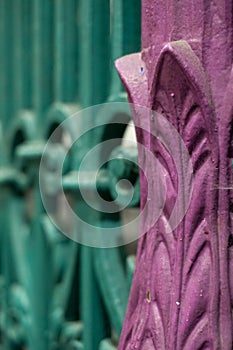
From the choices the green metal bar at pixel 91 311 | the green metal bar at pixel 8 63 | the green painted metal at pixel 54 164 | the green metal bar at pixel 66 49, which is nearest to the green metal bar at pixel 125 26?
the green painted metal at pixel 54 164

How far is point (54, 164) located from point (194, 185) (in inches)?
34.5

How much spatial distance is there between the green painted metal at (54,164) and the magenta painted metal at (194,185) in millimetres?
380

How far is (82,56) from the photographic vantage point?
1682mm

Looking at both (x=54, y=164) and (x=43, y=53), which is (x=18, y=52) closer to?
(x=43, y=53)

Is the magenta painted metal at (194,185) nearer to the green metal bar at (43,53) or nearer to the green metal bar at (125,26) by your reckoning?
the green metal bar at (125,26)

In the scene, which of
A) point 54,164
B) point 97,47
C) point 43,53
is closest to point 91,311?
point 54,164

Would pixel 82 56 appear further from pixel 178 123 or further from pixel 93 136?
pixel 178 123

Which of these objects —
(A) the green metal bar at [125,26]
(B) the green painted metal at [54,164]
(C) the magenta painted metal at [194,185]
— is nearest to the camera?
(C) the magenta painted metal at [194,185]

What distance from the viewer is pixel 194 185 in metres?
0.95

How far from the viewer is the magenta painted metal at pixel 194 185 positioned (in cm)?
91

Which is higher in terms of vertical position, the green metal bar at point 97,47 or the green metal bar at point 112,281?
the green metal bar at point 97,47

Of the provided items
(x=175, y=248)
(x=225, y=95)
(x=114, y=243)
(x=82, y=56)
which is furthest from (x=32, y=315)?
(x=225, y=95)

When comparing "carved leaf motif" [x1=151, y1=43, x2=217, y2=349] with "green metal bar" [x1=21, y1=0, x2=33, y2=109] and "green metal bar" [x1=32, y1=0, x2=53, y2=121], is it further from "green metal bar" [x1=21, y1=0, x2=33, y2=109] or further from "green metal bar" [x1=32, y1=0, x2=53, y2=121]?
"green metal bar" [x1=21, y1=0, x2=33, y2=109]

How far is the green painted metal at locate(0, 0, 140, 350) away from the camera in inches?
60.9
